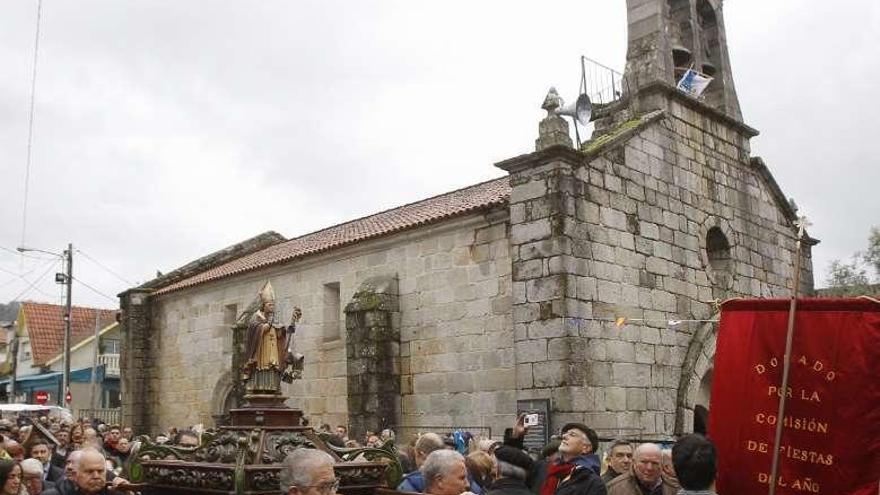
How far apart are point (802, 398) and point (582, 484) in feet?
4.33

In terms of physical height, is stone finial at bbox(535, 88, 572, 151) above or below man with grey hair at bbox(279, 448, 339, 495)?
above

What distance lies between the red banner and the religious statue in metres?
2.93

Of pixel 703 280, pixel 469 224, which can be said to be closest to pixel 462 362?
pixel 469 224

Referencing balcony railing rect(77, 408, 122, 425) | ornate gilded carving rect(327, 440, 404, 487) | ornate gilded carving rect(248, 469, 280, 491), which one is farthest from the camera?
balcony railing rect(77, 408, 122, 425)

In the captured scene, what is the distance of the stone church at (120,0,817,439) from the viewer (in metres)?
12.0

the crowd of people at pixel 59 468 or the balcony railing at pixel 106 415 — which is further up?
the crowd of people at pixel 59 468

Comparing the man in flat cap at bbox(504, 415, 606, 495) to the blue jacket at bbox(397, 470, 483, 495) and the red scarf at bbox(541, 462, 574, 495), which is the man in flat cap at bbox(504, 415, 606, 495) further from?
the blue jacket at bbox(397, 470, 483, 495)

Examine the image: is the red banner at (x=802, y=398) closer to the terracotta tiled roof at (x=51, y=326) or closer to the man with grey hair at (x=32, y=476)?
the man with grey hair at (x=32, y=476)

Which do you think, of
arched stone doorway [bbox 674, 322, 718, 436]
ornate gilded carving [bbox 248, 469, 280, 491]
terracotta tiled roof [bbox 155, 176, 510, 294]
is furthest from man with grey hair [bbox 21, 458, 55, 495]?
arched stone doorway [bbox 674, 322, 718, 436]

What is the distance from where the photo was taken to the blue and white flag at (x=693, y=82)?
1531 cm

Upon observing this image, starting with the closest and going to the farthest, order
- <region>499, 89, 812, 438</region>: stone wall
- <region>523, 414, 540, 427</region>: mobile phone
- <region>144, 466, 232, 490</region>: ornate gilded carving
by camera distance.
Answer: <region>144, 466, 232, 490</region>: ornate gilded carving
<region>523, 414, 540, 427</region>: mobile phone
<region>499, 89, 812, 438</region>: stone wall

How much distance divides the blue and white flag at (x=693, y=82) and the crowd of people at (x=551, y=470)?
33.8 ft

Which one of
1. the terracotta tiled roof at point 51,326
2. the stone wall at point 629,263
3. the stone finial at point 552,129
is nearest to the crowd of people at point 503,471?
the stone wall at point 629,263

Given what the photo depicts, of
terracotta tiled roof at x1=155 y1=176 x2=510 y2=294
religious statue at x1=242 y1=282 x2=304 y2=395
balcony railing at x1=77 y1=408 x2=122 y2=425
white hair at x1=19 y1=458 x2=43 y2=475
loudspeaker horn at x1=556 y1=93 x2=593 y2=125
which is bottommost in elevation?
balcony railing at x1=77 y1=408 x2=122 y2=425
